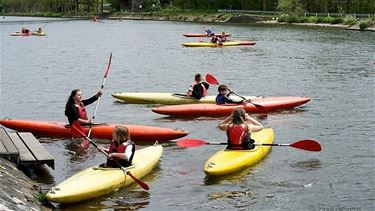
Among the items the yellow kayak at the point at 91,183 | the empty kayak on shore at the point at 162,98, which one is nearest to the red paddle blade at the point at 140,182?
the yellow kayak at the point at 91,183

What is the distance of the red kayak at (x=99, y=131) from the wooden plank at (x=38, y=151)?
1.77m

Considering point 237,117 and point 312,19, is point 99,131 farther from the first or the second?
point 312,19

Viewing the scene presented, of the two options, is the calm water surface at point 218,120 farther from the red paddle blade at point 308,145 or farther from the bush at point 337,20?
the bush at point 337,20

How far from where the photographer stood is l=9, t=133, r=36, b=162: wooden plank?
1030 centimetres

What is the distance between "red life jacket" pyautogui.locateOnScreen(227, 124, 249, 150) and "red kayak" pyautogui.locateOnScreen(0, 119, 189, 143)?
2191 millimetres

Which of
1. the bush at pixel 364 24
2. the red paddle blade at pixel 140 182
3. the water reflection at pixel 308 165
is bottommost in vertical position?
the water reflection at pixel 308 165

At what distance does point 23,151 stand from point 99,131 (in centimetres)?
291

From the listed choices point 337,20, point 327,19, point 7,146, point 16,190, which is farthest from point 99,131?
point 327,19

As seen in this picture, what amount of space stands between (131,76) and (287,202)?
60.4 feet

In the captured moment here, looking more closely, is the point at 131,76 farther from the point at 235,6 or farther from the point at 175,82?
the point at 235,6

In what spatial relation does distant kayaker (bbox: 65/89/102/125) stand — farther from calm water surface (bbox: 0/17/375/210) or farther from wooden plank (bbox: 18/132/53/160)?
wooden plank (bbox: 18/132/53/160)

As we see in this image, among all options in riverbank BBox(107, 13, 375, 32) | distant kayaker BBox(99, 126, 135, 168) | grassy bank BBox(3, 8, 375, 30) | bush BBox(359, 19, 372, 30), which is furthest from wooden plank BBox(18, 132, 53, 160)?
grassy bank BBox(3, 8, 375, 30)

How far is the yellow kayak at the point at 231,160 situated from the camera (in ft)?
34.9

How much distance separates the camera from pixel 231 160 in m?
10.9
